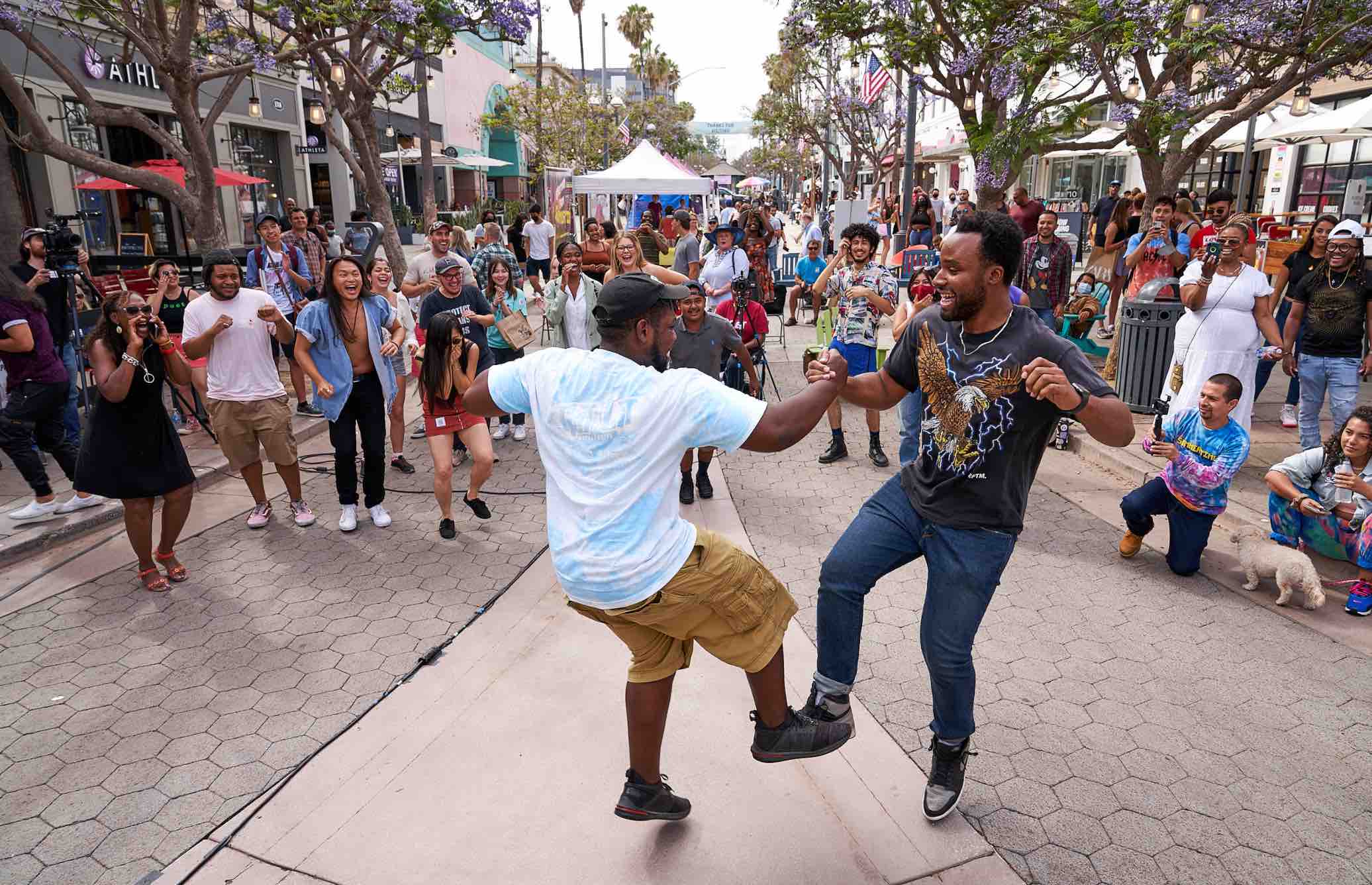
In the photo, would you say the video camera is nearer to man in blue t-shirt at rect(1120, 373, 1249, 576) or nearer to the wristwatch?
the wristwatch

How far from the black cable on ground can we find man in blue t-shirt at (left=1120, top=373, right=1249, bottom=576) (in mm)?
3739

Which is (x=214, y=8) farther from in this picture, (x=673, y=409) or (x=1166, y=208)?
(x=673, y=409)

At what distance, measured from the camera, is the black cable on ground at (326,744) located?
2914mm

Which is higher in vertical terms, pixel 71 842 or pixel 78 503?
pixel 78 503

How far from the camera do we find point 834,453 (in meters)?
7.51

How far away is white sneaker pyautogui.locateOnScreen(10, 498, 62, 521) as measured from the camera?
19.2 ft

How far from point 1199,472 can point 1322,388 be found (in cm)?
242

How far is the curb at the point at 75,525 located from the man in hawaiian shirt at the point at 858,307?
4710 mm

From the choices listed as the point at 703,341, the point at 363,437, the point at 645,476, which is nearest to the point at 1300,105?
the point at 703,341

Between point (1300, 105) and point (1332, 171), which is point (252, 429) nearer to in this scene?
point (1300, 105)

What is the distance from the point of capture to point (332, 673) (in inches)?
161

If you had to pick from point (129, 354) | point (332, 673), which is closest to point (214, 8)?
point (129, 354)

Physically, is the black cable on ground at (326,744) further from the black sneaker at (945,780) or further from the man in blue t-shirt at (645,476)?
the black sneaker at (945,780)

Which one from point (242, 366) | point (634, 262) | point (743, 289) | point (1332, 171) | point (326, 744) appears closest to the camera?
point (326, 744)
